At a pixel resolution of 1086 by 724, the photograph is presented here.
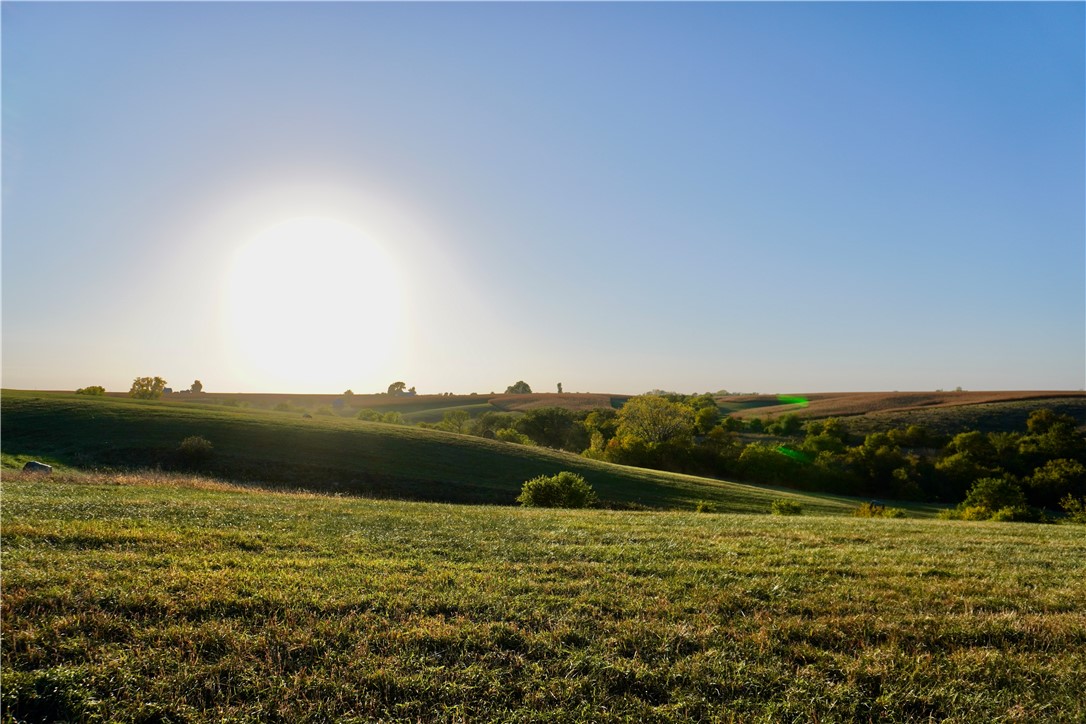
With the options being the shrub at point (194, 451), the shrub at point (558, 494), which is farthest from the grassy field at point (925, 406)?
the shrub at point (194, 451)

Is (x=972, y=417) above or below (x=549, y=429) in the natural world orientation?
above

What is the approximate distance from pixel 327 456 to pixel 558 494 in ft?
79.9

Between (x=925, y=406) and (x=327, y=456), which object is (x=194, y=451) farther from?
(x=925, y=406)

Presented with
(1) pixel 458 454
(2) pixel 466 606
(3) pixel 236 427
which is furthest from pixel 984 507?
(3) pixel 236 427

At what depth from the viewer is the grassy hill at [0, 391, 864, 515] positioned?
1593 inches

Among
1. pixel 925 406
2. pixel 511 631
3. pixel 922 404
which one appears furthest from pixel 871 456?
pixel 511 631

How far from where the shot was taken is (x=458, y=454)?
5166cm

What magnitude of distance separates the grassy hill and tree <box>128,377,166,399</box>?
1522 inches

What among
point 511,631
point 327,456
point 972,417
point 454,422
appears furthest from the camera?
point 972,417

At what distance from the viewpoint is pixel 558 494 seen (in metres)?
30.2

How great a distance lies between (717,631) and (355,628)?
14.6ft

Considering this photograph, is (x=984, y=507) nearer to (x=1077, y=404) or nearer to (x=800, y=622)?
(x=800, y=622)

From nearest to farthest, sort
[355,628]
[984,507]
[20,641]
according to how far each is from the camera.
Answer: [20,641] → [355,628] → [984,507]

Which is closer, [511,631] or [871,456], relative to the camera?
[511,631]
